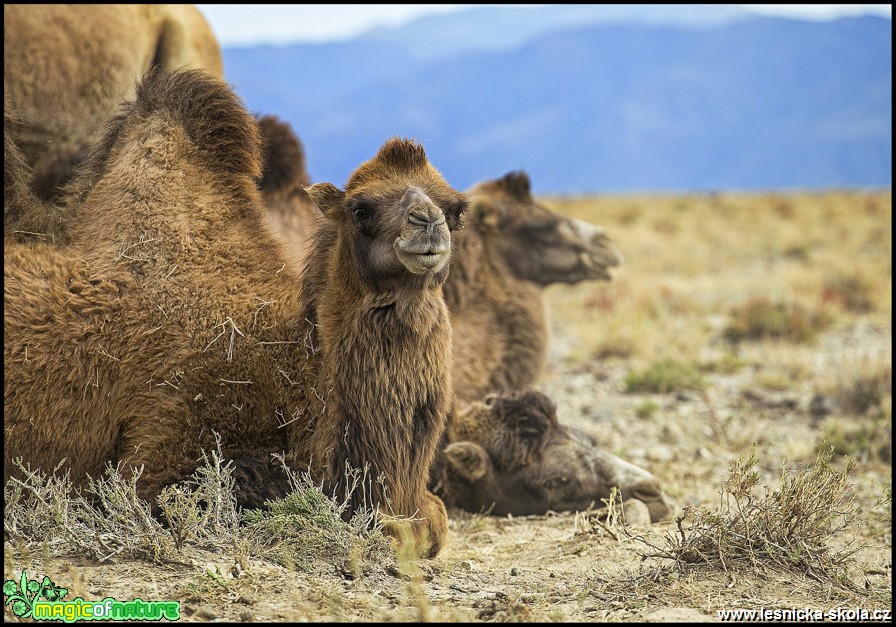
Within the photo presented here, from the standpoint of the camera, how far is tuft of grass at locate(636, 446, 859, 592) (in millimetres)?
3773

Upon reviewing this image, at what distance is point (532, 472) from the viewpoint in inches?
206

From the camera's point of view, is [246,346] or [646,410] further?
[646,410]

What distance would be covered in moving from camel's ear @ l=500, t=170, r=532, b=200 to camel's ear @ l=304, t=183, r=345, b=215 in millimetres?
3599

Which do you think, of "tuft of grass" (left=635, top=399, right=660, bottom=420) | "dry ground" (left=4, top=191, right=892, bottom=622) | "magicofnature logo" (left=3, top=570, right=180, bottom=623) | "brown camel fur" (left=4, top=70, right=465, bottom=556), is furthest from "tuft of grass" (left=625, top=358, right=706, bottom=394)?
"magicofnature logo" (left=3, top=570, right=180, bottom=623)

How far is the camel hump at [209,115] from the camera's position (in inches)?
181

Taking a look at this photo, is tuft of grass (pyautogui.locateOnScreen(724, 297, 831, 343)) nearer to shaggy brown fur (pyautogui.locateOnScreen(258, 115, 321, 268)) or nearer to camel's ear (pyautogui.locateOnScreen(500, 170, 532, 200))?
camel's ear (pyautogui.locateOnScreen(500, 170, 532, 200))

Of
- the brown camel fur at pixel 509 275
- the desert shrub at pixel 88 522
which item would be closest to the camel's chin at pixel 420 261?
the desert shrub at pixel 88 522

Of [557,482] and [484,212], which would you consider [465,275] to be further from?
[557,482]

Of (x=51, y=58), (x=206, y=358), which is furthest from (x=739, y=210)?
(x=206, y=358)

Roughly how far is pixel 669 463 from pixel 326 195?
3.48m

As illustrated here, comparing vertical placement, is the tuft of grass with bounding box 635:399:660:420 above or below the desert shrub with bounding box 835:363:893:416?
below

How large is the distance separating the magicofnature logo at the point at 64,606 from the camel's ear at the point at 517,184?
5.18 m

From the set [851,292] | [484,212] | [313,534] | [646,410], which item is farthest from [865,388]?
[851,292]

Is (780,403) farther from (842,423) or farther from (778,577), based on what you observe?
(778,577)
